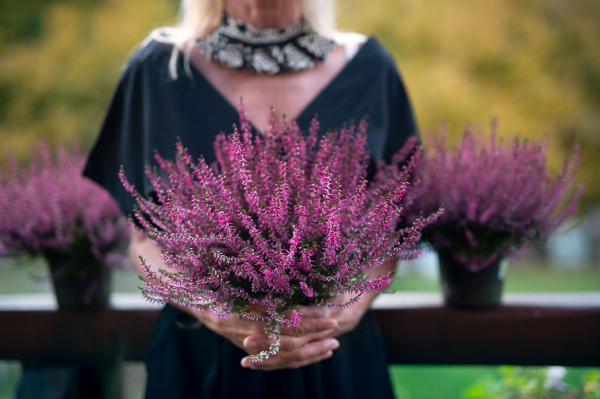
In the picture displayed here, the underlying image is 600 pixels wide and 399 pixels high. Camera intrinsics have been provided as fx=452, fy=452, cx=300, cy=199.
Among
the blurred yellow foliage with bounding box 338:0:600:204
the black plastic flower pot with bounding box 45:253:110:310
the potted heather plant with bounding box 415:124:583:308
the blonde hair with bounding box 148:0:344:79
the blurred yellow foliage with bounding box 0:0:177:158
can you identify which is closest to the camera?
the potted heather plant with bounding box 415:124:583:308

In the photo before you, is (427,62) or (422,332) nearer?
(422,332)

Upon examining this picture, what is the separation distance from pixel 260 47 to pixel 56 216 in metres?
1.00

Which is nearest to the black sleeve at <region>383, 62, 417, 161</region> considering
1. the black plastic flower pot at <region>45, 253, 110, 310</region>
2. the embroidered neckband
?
the embroidered neckband

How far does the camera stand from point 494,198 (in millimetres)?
1513

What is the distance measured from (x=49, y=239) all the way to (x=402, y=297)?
1.47 m

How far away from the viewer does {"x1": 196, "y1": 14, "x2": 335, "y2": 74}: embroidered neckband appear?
5.16 ft

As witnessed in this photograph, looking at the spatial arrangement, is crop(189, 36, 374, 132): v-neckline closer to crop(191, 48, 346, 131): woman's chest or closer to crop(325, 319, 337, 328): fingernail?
crop(191, 48, 346, 131): woman's chest

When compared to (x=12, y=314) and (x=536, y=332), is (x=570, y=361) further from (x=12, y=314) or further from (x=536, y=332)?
(x=12, y=314)

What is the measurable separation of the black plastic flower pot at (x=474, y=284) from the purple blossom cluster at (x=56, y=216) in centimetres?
129

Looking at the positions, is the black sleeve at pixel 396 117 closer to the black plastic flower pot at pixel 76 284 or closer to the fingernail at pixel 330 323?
the fingernail at pixel 330 323

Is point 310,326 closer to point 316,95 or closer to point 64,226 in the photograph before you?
point 316,95

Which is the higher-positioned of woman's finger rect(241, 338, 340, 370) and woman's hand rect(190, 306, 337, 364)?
woman's hand rect(190, 306, 337, 364)

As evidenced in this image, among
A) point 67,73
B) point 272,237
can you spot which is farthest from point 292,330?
point 67,73

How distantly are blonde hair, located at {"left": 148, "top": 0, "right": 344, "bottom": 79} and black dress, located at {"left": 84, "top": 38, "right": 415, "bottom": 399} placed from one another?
64 mm
